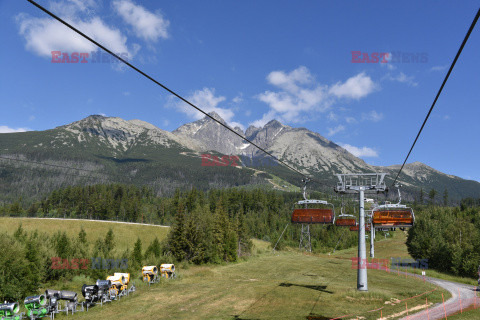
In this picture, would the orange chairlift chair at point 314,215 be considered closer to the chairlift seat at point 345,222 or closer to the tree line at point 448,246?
the chairlift seat at point 345,222

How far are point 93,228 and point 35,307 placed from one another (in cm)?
7180

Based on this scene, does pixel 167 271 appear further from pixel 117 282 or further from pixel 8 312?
pixel 8 312

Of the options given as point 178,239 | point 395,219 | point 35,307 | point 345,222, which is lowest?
point 178,239

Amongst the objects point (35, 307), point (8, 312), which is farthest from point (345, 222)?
point (8, 312)

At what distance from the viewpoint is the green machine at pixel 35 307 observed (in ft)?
90.6

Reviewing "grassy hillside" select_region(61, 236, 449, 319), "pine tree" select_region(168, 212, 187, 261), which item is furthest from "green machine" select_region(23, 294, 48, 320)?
"pine tree" select_region(168, 212, 187, 261)

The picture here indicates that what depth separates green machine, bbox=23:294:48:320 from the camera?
27.6 metres

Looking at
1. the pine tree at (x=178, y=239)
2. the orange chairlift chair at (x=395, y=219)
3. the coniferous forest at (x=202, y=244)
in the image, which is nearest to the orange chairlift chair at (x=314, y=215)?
the orange chairlift chair at (x=395, y=219)

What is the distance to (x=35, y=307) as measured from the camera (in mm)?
27906

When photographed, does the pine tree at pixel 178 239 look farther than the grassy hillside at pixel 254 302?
Yes

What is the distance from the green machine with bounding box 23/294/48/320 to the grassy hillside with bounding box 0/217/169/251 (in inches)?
2298

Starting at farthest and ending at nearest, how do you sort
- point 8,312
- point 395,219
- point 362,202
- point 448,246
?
point 448,246
point 362,202
point 395,219
point 8,312

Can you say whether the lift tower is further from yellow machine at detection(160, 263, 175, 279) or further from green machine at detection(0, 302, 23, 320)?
yellow machine at detection(160, 263, 175, 279)

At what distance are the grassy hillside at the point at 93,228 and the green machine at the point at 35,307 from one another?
5838cm
